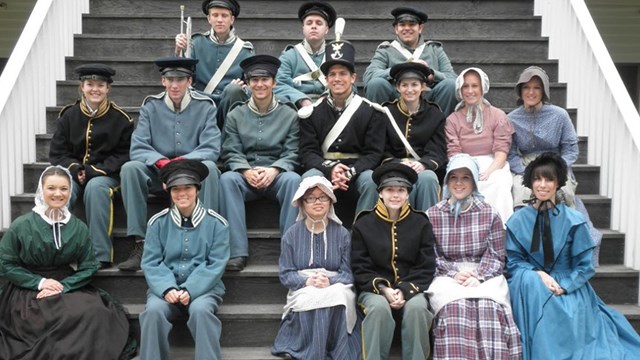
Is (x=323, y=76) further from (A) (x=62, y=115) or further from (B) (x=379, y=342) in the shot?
(B) (x=379, y=342)

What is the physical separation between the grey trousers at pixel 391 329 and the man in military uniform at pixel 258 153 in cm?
96

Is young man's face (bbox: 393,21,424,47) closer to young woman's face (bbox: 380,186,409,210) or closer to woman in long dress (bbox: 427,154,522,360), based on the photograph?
woman in long dress (bbox: 427,154,522,360)

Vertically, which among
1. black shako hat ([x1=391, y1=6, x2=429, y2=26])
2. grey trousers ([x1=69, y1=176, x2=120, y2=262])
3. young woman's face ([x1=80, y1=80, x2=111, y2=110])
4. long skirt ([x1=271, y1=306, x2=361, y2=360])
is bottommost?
long skirt ([x1=271, y1=306, x2=361, y2=360])

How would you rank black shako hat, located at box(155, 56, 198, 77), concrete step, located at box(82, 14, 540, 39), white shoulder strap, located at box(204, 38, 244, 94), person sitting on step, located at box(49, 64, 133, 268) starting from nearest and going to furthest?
person sitting on step, located at box(49, 64, 133, 268)
black shako hat, located at box(155, 56, 198, 77)
white shoulder strap, located at box(204, 38, 244, 94)
concrete step, located at box(82, 14, 540, 39)

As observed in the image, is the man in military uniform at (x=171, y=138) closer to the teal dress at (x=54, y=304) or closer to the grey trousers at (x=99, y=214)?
the grey trousers at (x=99, y=214)

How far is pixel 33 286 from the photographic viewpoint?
4637mm

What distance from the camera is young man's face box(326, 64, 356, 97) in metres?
5.50

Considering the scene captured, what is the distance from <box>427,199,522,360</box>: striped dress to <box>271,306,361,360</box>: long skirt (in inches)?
19.7

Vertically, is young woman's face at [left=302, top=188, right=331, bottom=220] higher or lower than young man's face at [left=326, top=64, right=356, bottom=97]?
lower

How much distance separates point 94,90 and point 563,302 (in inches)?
134

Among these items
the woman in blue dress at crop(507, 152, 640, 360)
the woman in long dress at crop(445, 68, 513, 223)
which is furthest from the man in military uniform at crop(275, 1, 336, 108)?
the woman in blue dress at crop(507, 152, 640, 360)

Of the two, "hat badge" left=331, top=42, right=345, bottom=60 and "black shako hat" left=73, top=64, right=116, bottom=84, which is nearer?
"black shako hat" left=73, top=64, right=116, bottom=84

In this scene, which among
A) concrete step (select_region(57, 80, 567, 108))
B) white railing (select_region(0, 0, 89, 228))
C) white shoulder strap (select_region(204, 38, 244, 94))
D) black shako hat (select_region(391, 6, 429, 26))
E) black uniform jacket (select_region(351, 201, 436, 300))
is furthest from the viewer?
concrete step (select_region(57, 80, 567, 108))

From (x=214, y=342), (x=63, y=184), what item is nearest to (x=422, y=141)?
(x=214, y=342)
